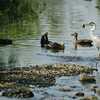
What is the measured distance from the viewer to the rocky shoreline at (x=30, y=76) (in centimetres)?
2798

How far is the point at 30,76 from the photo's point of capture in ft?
105

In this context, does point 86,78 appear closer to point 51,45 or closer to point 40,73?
point 40,73

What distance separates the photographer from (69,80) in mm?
31656

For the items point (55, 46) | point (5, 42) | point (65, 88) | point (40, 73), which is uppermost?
point (5, 42)

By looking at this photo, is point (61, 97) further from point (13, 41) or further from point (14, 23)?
point (14, 23)

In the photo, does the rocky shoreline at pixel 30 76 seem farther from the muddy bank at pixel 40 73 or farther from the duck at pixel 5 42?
the duck at pixel 5 42

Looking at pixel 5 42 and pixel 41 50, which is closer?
pixel 41 50

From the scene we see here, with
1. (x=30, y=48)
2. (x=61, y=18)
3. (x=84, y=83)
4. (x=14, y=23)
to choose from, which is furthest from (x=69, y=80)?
(x=61, y=18)

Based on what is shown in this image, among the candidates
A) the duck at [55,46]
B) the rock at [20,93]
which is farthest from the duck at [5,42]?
the rock at [20,93]

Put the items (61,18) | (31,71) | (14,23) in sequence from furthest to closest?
(61,18) < (14,23) < (31,71)

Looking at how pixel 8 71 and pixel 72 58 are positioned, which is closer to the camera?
pixel 8 71

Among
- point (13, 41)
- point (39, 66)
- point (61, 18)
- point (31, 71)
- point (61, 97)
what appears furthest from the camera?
point (61, 18)

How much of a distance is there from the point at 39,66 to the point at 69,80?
4505 millimetres

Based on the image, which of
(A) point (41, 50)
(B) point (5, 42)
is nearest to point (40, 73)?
(A) point (41, 50)
